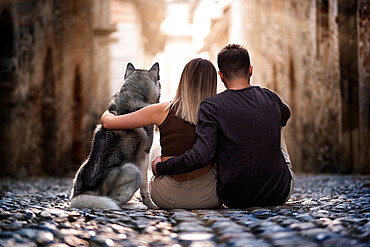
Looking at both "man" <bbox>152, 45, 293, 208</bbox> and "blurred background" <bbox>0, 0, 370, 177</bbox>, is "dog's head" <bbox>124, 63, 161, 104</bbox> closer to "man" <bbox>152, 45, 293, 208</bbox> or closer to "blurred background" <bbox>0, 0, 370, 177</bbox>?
"man" <bbox>152, 45, 293, 208</bbox>

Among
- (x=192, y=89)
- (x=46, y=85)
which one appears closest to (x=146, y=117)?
(x=192, y=89)

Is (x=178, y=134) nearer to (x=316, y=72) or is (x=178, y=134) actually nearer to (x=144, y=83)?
(x=144, y=83)

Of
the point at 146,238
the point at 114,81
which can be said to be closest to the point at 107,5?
the point at 114,81

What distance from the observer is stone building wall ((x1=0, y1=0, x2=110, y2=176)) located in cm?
865

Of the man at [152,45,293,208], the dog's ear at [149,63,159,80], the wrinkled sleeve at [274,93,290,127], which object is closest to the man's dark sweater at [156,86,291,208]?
the man at [152,45,293,208]

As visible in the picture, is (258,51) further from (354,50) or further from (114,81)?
(114,81)

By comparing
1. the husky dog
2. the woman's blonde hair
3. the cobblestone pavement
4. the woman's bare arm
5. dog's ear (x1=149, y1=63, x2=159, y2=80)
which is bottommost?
the cobblestone pavement

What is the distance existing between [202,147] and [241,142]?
301 millimetres

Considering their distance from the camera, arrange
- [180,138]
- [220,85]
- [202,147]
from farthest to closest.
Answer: [220,85], [180,138], [202,147]

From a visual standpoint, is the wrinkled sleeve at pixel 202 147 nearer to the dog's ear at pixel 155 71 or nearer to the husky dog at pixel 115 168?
the husky dog at pixel 115 168

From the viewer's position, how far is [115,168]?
329 cm

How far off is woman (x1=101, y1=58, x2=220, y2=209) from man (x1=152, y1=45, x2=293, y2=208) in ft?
0.46

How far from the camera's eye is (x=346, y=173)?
8.32 metres

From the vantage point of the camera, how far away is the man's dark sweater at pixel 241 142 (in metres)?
2.84
